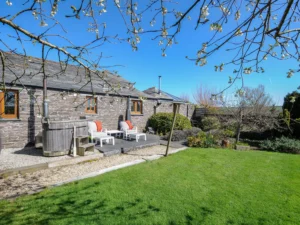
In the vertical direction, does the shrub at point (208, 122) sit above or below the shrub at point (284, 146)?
above

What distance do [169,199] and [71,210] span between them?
1906mm

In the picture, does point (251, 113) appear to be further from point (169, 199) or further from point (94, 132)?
point (169, 199)

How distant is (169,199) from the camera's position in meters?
3.93

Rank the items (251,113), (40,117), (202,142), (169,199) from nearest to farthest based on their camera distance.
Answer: (169,199) → (40,117) → (202,142) → (251,113)

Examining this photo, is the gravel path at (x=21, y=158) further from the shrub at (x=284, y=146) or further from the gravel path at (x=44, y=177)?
the shrub at (x=284, y=146)

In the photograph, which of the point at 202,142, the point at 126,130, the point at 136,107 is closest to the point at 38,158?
the point at 126,130

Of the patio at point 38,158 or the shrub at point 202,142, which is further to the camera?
the shrub at point 202,142

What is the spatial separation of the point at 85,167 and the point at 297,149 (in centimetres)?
962

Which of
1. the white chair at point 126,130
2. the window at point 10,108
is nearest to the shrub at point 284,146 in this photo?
the white chair at point 126,130

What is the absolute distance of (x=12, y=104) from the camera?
802 centimetres

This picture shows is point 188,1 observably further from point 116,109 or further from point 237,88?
point 116,109

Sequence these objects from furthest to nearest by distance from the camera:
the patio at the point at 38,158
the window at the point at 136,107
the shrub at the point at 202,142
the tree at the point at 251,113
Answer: the window at the point at 136,107, the tree at the point at 251,113, the shrub at the point at 202,142, the patio at the point at 38,158

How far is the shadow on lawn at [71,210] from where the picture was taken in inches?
124

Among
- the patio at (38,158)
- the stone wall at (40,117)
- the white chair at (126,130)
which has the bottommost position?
the patio at (38,158)
